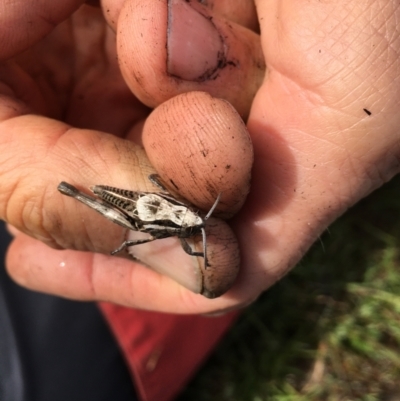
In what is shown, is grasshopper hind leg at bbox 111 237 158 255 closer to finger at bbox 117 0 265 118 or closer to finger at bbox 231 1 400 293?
finger at bbox 231 1 400 293

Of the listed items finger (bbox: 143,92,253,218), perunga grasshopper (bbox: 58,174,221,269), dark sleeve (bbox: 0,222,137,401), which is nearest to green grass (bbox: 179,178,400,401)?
dark sleeve (bbox: 0,222,137,401)

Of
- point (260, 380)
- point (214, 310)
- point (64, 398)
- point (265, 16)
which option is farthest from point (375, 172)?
point (64, 398)

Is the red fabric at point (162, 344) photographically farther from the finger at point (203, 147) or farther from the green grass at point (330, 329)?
the finger at point (203, 147)

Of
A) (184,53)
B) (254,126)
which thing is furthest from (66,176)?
(254,126)

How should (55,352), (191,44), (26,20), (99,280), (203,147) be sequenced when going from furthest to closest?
(55,352)
(99,280)
(26,20)
(191,44)
(203,147)

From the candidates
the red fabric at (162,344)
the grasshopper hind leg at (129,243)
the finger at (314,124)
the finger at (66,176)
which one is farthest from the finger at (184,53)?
the red fabric at (162,344)

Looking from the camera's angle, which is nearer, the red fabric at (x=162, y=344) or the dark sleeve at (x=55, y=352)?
the dark sleeve at (x=55, y=352)

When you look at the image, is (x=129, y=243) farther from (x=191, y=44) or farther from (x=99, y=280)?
(x=191, y=44)

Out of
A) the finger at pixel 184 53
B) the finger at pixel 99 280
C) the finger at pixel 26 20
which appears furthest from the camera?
the finger at pixel 99 280

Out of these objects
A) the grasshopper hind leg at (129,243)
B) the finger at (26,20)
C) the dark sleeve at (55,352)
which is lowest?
the dark sleeve at (55,352)
